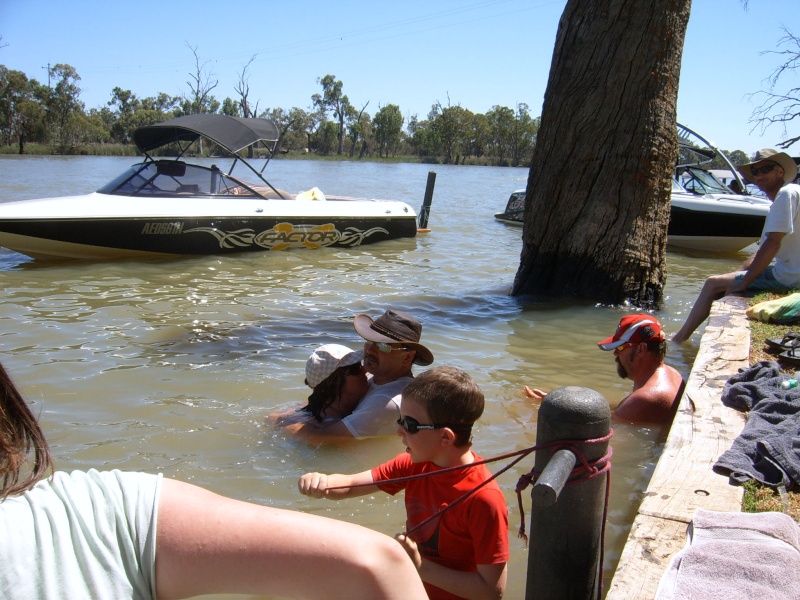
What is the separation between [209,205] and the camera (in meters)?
12.2

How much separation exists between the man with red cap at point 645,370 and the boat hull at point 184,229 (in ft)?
27.8

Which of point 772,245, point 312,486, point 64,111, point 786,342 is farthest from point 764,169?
point 64,111

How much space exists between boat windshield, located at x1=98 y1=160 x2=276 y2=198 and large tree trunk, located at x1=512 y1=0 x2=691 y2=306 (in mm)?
5431

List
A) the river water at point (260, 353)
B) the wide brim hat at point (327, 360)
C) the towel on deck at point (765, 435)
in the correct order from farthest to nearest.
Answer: the river water at point (260, 353) < the wide brim hat at point (327, 360) < the towel on deck at point (765, 435)

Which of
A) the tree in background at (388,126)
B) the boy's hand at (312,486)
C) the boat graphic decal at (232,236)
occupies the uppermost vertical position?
the tree in background at (388,126)

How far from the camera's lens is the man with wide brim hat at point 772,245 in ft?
23.2

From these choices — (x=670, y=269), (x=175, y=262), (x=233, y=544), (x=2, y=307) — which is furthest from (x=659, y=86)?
(x=233, y=544)

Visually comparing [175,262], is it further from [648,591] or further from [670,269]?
[648,591]

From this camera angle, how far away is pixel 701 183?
17.1 meters

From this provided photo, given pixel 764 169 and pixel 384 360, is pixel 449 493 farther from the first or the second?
pixel 764 169

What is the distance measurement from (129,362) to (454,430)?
476cm

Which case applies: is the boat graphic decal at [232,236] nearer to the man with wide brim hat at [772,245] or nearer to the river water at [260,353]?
the river water at [260,353]

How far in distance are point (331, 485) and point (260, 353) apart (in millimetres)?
4370

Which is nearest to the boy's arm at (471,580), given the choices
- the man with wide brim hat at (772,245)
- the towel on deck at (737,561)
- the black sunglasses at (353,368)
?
the towel on deck at (737,561)
